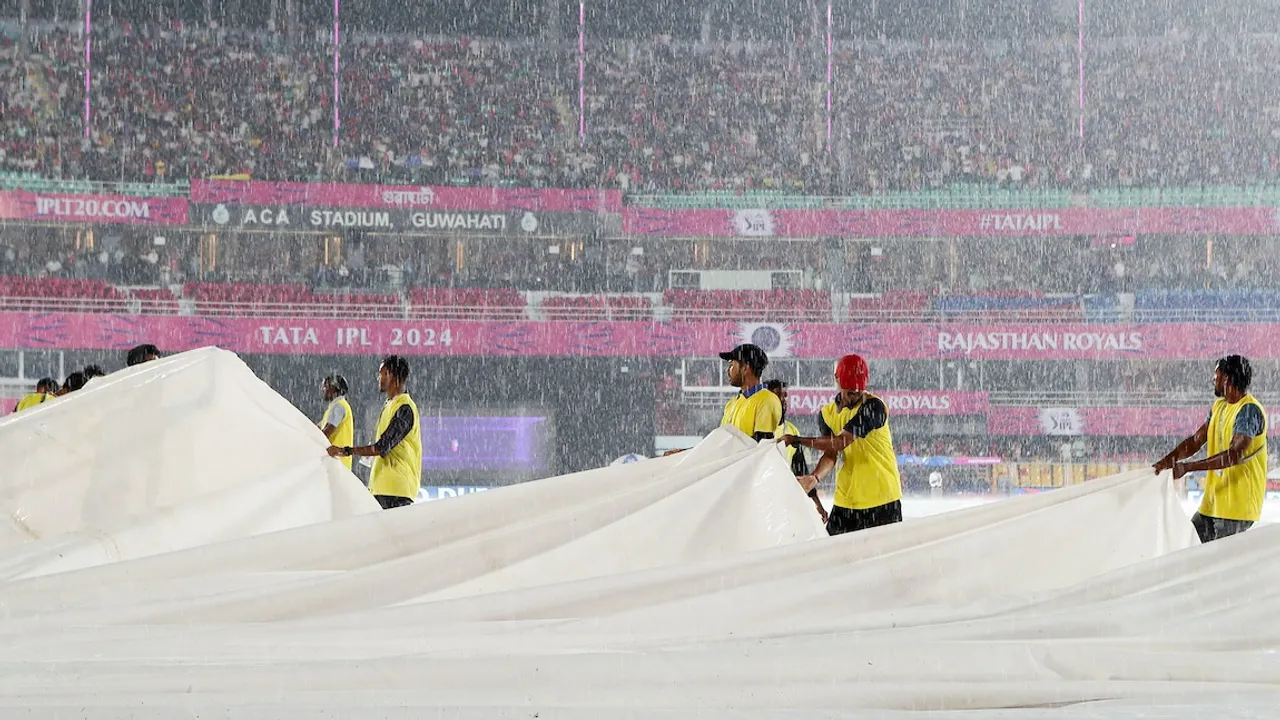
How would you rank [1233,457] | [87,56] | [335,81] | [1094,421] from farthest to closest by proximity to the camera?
[335,81]
[87,56]
[1094,421]
[1233,457]

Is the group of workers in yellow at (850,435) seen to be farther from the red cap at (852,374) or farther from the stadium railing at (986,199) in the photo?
the stadium railing at (986,199)

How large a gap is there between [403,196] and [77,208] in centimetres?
496

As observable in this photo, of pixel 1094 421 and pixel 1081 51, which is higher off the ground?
pixel 1081 51

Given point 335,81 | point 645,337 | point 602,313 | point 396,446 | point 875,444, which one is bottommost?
point 396,446

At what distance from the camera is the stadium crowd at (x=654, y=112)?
20.8 m

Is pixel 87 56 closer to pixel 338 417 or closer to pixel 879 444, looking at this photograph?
pixel 338 417

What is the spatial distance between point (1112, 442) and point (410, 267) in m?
11.6

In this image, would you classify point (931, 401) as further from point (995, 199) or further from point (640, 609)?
point (640, 609)

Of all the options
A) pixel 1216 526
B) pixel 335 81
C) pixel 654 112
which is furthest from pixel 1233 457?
pixel 335 81

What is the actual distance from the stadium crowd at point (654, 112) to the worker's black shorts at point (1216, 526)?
16.4 meters

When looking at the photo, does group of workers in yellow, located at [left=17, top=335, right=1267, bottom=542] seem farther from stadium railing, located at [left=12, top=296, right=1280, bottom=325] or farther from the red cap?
stadium railing, located at [left=12, top=296, right=1280, bottom=325]

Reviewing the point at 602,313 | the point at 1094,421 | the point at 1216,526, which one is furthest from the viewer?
the point at 602,313

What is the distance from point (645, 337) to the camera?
16844 millimetres

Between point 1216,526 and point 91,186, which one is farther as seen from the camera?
point 91,186
